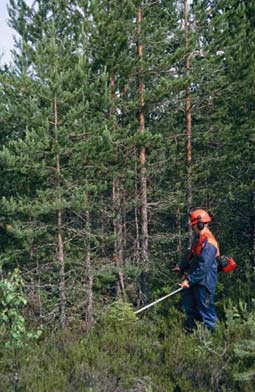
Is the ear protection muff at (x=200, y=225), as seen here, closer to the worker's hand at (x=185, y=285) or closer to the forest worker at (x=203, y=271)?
the forest worker at (x=203, y=271)

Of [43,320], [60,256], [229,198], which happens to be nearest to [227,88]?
[229,198]

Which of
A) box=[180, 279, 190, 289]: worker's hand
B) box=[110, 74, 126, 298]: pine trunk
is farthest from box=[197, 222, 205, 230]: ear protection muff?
box=[110, 74, 126, 298]: pine trunk

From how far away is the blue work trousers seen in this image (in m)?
7.16

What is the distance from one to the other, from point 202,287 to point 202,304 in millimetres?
249

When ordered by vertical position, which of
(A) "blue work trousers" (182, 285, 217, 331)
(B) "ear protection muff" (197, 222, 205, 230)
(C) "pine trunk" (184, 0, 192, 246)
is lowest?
(A) "blue work trousers" (182, 285, 217, 331)

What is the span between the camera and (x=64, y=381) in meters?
5.68

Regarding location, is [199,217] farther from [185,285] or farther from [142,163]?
[142,163]

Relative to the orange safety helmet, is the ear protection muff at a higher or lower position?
lower

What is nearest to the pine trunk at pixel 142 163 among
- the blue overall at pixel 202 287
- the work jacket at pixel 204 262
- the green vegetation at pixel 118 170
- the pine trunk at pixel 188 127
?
the green vegetation at pixel 118 170

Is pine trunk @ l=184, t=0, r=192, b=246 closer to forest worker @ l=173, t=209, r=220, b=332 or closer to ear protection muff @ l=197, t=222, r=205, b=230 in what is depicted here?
forest worker @ l=173, t=209, r=220, b=332

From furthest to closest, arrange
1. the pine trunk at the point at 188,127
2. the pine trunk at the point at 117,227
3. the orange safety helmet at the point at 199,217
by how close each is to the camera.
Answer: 1. the pine trunk at the point at 188,127
2. the pine trunk at the point at 117,227
3. the orange safety helmet at the point at 199,217

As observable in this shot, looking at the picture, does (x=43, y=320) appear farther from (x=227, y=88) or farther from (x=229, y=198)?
(x=227, y=88)

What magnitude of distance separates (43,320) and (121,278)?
7.63ft

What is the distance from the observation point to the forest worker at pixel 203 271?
7.00m
